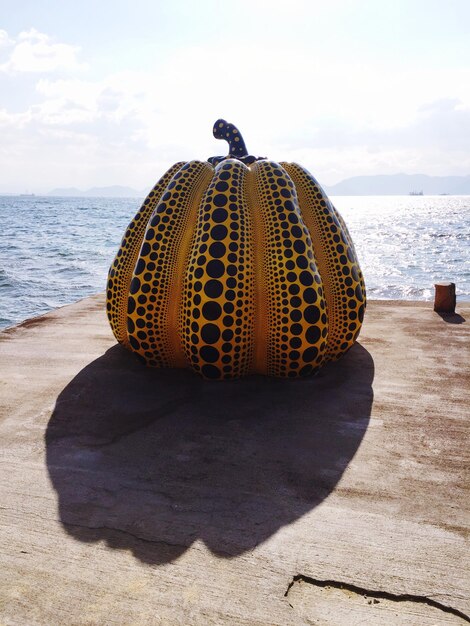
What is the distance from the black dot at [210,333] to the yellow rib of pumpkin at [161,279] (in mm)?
388

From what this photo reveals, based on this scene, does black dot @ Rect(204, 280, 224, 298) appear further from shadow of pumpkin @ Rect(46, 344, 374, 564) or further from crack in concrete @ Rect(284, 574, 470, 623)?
crack in concrete @ Rect(284, 574, 470, 623)

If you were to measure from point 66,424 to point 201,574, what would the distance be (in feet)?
5.70

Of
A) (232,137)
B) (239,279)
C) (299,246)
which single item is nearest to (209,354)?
(239,279)

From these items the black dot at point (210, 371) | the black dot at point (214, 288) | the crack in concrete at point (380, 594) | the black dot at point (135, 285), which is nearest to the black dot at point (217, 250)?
the black dot at point (214, 288)

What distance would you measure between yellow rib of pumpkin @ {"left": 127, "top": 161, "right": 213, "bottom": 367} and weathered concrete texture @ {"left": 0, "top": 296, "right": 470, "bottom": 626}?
0.33 metres

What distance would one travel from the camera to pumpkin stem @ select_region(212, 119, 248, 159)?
5316mm

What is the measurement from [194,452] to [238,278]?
1.32 meters

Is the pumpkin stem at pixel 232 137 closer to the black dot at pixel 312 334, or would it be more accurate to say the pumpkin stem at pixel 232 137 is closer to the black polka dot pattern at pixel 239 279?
the black polka dot pattern at pixel 239 279

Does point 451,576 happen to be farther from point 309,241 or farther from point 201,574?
point 309,241

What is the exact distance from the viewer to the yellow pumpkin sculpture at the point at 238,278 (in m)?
3.90

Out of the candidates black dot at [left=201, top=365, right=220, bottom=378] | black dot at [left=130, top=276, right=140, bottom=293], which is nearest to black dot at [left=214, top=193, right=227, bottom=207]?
black dot at [left=130, top=276, right=140, bottom=293]

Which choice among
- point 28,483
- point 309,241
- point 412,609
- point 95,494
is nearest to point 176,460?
point 95,494

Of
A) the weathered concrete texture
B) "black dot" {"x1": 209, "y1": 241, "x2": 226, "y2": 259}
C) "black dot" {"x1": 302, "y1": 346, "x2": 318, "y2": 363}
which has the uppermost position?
"black dot" {"x1": 209, "y1": 241, "x2": 226, "y2": 259}

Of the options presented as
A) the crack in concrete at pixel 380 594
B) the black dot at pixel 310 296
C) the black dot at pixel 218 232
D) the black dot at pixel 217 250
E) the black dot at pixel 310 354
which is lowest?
Answer: the crack in concrete at pixel 380 594
